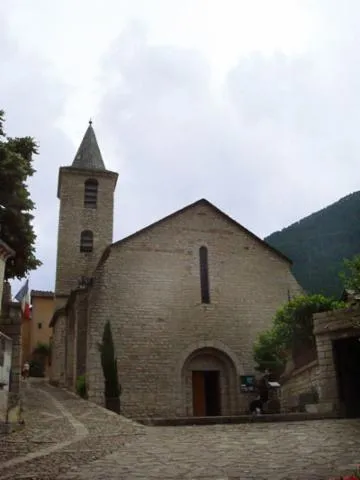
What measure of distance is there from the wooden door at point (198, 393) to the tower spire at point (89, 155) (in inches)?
747

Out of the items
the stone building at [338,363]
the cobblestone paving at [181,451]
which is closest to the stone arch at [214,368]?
the stone building at [338,363]

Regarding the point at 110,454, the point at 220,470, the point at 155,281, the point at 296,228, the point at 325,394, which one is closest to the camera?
the point at 220,470

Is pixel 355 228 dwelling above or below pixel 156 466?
above

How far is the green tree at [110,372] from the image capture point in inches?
714

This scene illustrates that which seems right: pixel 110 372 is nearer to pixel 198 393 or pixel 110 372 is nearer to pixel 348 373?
pixel 198 393

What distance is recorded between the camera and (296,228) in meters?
40.1

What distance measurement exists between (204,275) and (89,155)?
18.3 m

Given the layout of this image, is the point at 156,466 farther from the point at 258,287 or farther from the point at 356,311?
the point at 258,287

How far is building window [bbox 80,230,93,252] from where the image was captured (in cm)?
3275

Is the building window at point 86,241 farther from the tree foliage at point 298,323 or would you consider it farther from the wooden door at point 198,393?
the tree foliage at point 298,323

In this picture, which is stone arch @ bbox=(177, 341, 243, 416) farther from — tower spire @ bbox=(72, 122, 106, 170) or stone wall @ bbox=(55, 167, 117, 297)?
tower spire @ bbox=(72, 122, 106, 170)

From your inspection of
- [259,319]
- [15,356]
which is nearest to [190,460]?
[15,356]

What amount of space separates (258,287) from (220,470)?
16.4 meters

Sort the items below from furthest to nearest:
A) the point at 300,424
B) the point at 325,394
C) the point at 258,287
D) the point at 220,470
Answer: the point at 258,287 < the point at 325,394 < the point at 300,424 < the point at 220,470
